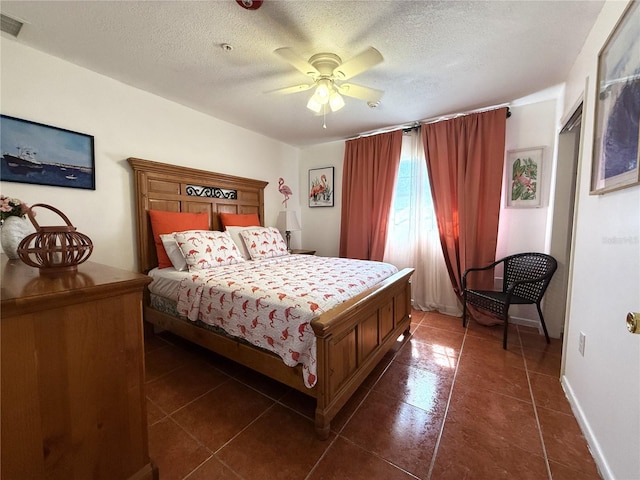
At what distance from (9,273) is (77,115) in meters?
1.80

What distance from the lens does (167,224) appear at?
259 centimetres

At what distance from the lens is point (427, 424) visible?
1.50 m

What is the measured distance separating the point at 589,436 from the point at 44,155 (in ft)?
13.0

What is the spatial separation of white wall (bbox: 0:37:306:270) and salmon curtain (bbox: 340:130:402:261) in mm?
1798

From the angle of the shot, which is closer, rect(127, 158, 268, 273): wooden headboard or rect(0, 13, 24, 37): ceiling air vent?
rect(0, 13, 24, 37): ceiling air vent

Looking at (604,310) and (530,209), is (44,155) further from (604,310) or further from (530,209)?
(530,209)

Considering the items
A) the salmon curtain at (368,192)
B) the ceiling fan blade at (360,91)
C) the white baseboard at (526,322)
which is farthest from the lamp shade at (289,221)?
the white baseboard at (526,322)

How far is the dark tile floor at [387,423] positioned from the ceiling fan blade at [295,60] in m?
2.28

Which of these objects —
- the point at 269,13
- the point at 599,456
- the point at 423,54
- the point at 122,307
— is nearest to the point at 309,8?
the point at 269,13

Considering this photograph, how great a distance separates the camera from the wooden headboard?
2.53 meters

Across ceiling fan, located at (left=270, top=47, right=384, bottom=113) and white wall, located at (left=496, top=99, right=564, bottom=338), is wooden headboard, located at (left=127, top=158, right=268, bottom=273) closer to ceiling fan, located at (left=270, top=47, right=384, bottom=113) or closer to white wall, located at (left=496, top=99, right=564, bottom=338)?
ceiling fan, located at (left=270, top=47, right=384, bottom=113)

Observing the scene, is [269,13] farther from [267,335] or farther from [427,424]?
[427,424]

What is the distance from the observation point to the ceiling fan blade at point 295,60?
64.0 inches

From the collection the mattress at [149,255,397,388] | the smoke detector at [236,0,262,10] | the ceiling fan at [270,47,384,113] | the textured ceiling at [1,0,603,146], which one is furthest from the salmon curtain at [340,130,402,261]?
the smoke detector at [236,0,262,10]
